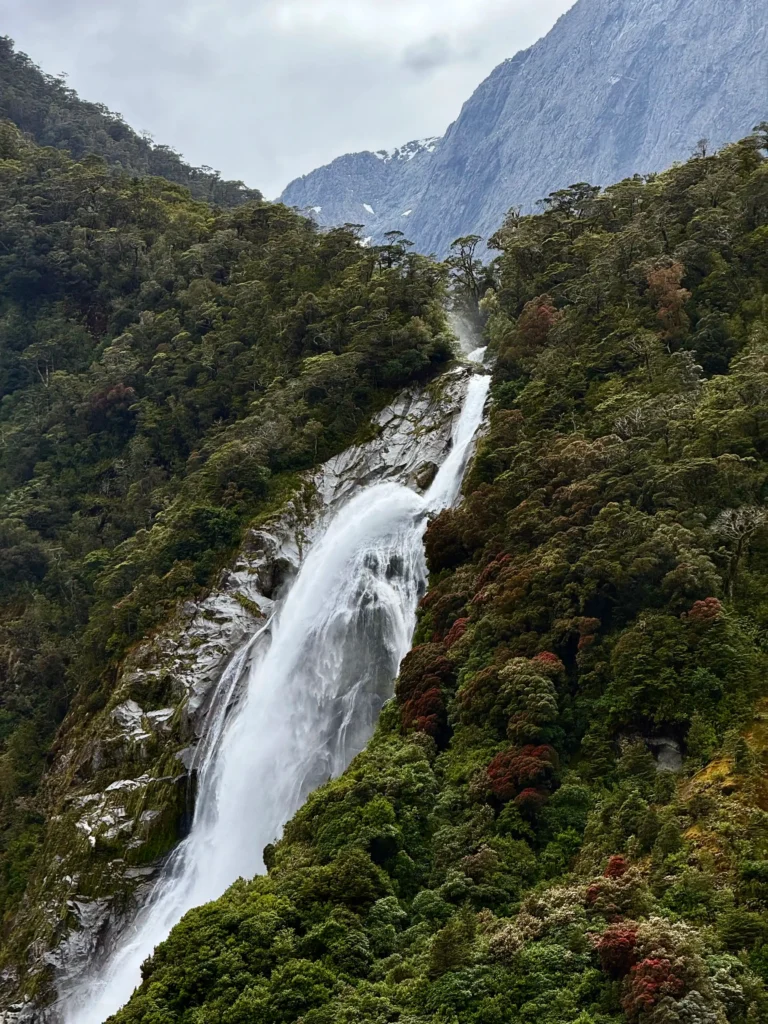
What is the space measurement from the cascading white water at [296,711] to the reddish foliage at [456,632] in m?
3.09

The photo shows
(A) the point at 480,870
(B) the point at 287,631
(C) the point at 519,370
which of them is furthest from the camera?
(C) the point at 519,370

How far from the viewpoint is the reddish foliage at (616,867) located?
43.2ft

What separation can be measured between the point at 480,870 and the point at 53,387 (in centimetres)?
3862

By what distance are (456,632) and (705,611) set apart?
21.6ft

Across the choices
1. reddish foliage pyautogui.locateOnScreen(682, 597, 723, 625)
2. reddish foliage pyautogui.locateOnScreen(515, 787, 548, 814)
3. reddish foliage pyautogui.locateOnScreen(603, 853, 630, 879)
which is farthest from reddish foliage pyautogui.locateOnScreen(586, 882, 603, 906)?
reddish foliage pyautogui.locateOnScreen(682, 597, 723, 625)

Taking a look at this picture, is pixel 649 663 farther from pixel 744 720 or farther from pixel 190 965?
pixel 190 965

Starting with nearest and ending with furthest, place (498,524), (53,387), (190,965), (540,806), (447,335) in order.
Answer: (190,965)
(540,806)
(498,524)
(447,335)
(53,387)

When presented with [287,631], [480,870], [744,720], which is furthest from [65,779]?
[744,720]

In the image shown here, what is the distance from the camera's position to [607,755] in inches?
654

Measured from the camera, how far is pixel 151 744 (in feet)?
87.9

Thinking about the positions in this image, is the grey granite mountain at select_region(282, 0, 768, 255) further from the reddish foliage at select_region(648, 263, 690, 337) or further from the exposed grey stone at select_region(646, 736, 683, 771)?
the exposed grey stone at select_region(646, 736, 683, 771)

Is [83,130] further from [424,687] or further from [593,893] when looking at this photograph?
[593,893]

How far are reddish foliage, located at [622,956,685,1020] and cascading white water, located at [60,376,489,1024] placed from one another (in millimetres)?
13157

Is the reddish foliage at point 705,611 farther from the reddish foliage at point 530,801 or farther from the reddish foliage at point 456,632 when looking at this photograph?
the reddish foliage at point 456,632
